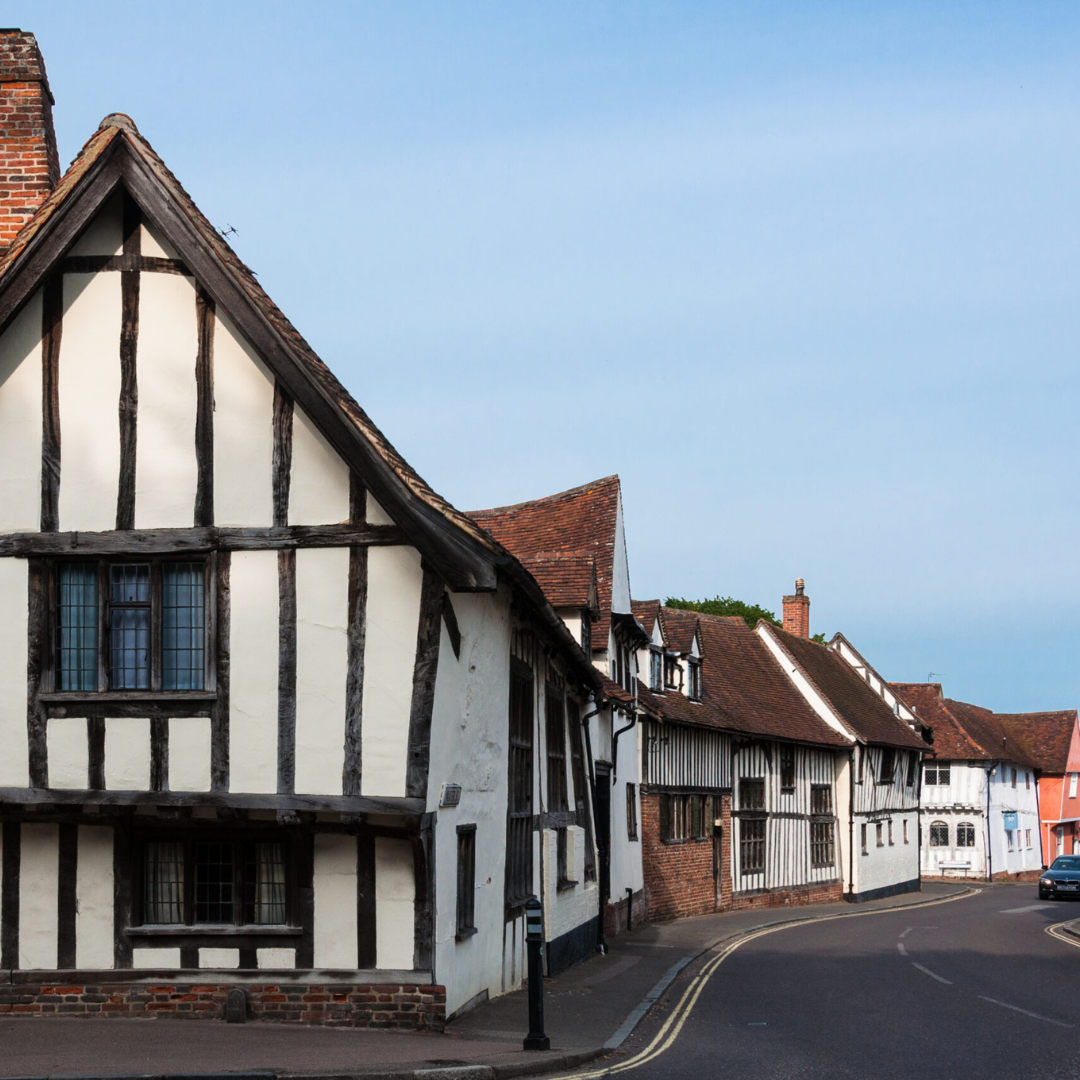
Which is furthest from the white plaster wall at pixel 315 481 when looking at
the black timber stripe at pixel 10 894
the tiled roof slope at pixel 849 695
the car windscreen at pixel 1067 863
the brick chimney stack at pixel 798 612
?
the brick chimney stack at pixel 798 612

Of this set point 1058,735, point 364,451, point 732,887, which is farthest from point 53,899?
point 1058,735

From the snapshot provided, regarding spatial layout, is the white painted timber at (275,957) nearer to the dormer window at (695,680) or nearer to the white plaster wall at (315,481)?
the white plaster wall at (315,481)

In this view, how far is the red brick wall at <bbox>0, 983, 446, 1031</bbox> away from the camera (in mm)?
11656

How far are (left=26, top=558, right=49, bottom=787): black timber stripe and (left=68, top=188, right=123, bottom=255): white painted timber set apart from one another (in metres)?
2.78

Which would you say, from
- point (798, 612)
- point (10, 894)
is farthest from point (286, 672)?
point (798, 612)

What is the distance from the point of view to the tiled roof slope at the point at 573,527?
25.0 meters

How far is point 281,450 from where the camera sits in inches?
473

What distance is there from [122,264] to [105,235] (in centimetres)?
32

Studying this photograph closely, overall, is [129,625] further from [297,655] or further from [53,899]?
[53,899]

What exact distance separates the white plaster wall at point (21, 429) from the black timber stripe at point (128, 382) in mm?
738

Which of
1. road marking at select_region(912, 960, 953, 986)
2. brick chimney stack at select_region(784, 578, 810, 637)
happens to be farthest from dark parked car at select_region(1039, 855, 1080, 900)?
road marking at select_region(912, 960, 953, 986)

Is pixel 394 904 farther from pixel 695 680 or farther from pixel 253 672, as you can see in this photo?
pixel 695 680

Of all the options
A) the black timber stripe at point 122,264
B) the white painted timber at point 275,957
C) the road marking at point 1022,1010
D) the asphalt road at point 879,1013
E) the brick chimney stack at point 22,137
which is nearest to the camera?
the asphalt road at point 879,1013

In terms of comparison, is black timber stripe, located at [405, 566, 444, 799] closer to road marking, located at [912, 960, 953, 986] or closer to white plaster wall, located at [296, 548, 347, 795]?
white plaster wall, located at [296, 548, 347, 795]
